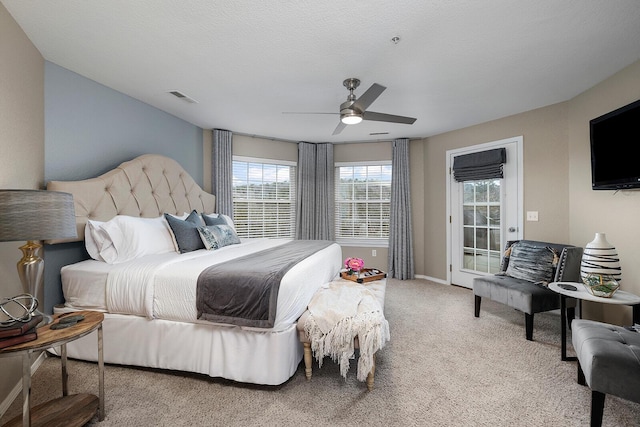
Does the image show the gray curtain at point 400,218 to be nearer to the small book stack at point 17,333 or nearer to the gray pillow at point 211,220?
the gray pillow at point 211,220

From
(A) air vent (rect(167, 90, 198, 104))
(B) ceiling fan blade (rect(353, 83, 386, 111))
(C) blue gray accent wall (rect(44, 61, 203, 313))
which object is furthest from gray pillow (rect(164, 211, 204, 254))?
(B) ceiling fan blade (rect(353, 83, 386, 111))

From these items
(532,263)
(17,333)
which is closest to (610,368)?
(532,263)

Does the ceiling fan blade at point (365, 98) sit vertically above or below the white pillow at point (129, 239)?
above

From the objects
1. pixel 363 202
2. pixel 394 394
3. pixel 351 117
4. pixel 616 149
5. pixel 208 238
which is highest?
pixel 351 117

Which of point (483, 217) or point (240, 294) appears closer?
point (240, 294)

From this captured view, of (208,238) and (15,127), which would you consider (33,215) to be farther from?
(208,238)

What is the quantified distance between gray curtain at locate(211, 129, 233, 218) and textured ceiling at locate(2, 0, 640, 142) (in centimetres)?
106

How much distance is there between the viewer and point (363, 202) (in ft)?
A: 18.0

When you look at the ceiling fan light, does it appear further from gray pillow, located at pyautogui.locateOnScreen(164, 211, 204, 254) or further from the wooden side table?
the wooden side table

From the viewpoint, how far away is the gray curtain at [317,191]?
17.4ft

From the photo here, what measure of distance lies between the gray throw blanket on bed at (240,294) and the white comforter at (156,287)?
0.06 m

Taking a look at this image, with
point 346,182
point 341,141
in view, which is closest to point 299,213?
point 346,182

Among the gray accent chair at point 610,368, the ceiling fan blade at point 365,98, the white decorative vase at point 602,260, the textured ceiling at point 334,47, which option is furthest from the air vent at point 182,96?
the white decorative vase at point 602,260

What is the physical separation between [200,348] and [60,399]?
794 mm
